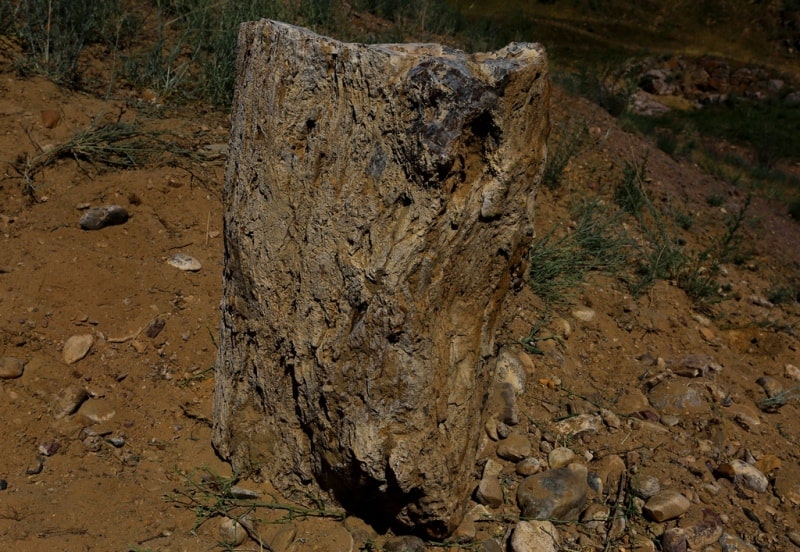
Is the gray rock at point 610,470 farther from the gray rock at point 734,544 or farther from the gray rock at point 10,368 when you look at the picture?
the gray rock at point 10,368

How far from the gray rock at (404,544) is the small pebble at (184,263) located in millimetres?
1586

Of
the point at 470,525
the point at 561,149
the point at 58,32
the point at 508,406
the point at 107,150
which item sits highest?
the point at 58,32

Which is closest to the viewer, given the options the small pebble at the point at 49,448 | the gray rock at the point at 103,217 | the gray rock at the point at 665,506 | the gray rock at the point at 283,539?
the gray rock at the point at 283,539

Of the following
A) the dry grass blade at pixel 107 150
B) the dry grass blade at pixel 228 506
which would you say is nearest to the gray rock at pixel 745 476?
the dry grass blade at pixel 228 506

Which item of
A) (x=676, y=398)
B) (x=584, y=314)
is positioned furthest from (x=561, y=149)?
(x=676, y=398)

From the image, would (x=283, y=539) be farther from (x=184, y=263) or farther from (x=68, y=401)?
(x=184, y=263)

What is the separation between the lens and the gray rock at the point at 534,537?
2357 millimetres

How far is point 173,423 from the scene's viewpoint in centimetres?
269

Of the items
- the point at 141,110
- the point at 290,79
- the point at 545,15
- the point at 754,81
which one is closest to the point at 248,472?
the point at 290,79

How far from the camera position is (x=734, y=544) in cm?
254

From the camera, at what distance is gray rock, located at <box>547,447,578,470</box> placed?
2.79 m

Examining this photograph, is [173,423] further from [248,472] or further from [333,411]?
[333,411]

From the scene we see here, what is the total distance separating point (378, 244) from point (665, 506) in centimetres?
154

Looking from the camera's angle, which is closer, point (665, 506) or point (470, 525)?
point (470, 525)
